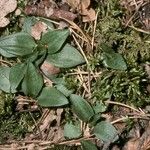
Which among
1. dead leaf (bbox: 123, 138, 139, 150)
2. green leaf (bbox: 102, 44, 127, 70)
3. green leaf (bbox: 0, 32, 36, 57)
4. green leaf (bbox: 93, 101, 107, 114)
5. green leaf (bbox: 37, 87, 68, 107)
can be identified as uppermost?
green leaf (bbox: 0, 32, 36, 57)

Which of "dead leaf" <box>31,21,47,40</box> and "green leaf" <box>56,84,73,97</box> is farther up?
"dead leaf" <box>31,21,47,40</box>

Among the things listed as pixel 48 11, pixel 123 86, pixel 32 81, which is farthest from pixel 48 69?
pixel 123 86

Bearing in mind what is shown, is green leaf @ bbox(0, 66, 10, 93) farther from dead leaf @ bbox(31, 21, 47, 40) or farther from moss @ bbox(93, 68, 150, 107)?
moss @ bbox(93, 68, 150, 107)

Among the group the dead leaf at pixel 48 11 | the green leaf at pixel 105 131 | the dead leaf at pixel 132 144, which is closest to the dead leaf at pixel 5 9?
the dead leaf at pixel 48 11

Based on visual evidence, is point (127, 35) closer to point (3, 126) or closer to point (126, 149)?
point (126, 149)

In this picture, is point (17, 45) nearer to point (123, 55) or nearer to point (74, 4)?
point (74, 4)

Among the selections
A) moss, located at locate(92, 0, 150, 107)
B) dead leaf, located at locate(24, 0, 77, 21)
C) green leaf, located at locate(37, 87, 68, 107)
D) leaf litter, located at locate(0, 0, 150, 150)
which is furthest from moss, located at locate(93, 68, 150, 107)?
dead leaf, located at locate(24, 0, 77, 21)

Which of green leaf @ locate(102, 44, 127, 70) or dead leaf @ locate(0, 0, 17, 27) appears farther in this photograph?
dead leaf @ locate(0, 0, 17, 27)

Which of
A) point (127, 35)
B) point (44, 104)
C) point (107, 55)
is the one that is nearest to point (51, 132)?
point (44, 104)
